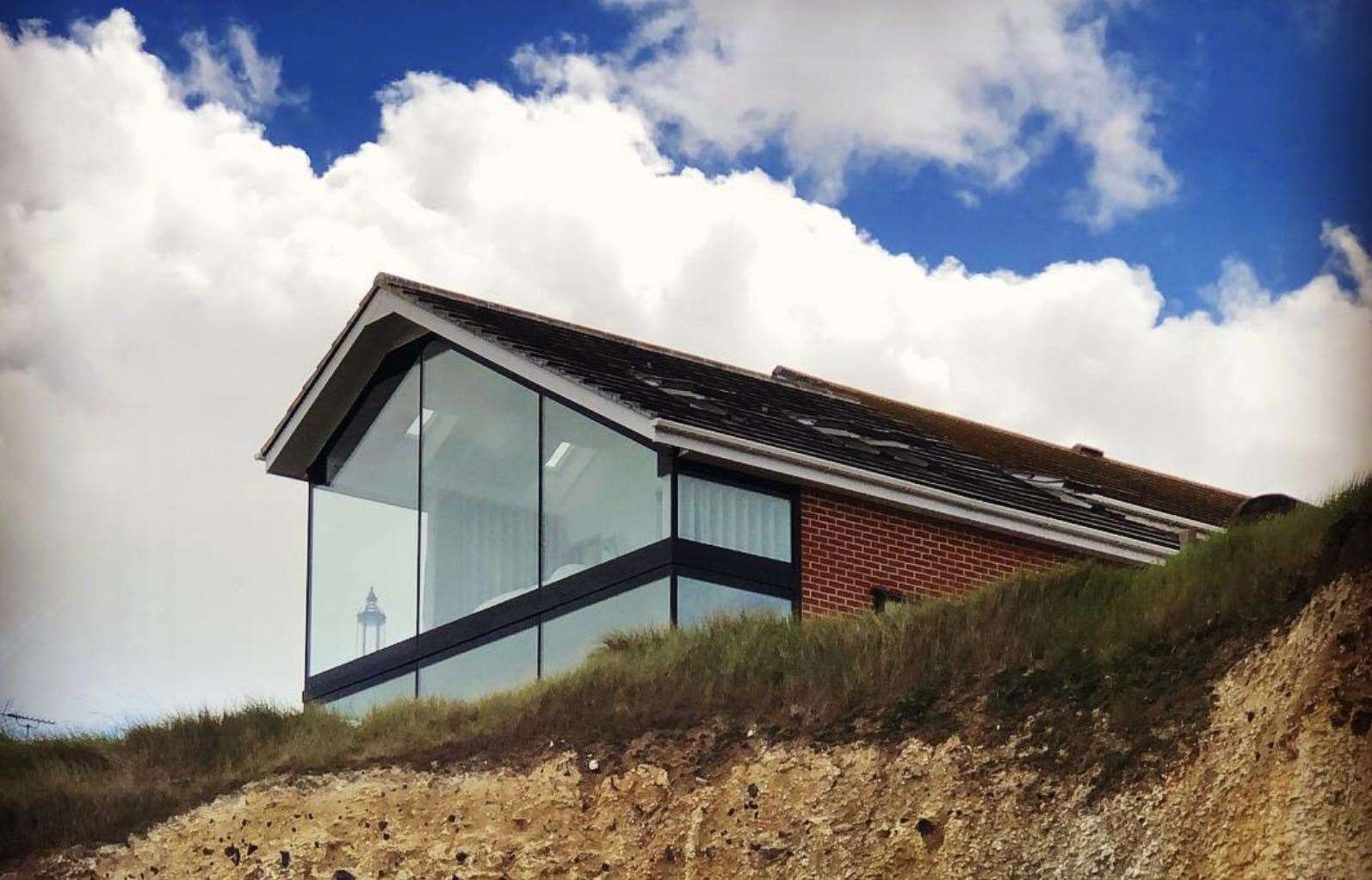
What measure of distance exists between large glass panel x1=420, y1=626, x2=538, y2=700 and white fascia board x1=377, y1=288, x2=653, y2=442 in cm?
221

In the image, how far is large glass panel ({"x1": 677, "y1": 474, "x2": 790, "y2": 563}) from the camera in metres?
18.8

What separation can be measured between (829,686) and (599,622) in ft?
13.3

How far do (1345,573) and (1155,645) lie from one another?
1579mm

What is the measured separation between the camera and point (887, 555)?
66.1ft

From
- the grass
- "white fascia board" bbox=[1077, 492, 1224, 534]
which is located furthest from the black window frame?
"white fascia board" bbox=[1077, 492, 1224, 534]

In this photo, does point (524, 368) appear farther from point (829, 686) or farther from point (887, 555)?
point (829, 686)

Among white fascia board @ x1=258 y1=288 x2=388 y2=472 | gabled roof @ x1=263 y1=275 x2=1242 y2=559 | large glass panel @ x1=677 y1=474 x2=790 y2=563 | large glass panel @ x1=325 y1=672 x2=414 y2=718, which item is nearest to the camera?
large glass panel @ x1=677 y1=474 x2=790 y2=563

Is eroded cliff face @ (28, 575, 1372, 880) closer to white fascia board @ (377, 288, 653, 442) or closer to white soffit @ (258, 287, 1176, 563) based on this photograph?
white soffit @ (258, 287, 1176, 563)

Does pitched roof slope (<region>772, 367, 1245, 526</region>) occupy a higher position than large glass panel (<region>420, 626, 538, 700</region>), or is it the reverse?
pitched roof slope (<region>772, 367, 1245, 526</region>)

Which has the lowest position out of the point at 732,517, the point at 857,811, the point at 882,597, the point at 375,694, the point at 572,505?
the point at 857,811

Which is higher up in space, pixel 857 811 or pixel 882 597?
pixel 882 597

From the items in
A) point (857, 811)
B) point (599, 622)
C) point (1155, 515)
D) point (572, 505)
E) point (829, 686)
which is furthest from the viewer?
point (1155, 515)

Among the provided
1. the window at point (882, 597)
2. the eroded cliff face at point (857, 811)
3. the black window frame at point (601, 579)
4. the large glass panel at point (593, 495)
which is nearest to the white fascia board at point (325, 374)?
the black window frame at point (601, 579)

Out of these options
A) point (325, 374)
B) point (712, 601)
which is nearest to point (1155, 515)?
point (712, 601)
